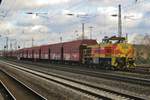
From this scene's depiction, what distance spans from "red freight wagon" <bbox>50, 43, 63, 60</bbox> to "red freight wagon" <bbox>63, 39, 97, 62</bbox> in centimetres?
216

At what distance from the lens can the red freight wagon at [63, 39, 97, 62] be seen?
5000 cm

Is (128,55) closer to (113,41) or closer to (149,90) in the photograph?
(113,41)

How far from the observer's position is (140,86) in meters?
20.8

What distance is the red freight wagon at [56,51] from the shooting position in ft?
199

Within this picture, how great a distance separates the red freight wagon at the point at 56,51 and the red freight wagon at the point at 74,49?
216cm

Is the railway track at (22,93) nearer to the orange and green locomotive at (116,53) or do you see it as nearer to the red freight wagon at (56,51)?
the orange and green locomotive at (116,53)

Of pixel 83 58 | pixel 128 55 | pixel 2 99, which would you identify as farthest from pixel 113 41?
pixel 2 99

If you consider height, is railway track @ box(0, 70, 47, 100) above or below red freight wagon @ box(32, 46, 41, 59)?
below

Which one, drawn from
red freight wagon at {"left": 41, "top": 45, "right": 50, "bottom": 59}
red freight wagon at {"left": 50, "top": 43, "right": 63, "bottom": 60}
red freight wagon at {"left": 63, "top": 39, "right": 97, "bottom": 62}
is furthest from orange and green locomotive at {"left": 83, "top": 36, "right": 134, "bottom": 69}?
red freight wagon at {"left": 41, "top": 45, "right": 50, "bottom": 59}

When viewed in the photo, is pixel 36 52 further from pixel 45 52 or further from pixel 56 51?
pixel 56 51

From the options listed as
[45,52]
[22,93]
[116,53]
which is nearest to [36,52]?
[45,52]

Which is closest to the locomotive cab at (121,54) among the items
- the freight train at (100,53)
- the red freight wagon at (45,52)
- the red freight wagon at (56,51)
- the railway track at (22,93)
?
the freight train at (100,53)

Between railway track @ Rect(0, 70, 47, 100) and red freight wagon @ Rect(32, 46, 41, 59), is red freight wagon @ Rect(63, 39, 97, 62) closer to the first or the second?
red freight wagon @ Rect(32, 46, 41, 59)

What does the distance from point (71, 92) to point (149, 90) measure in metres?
4.20
